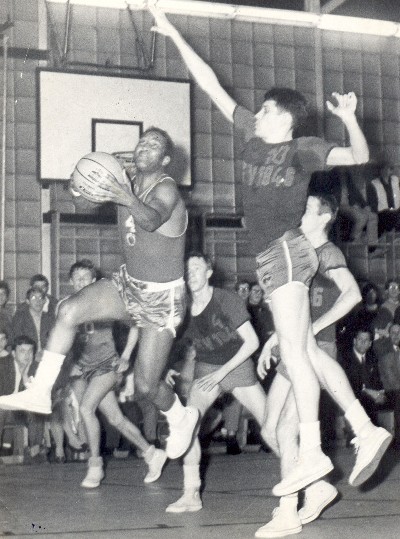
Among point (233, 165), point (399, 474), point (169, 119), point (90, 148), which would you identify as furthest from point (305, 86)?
point (399, 474)

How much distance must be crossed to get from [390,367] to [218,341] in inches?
191

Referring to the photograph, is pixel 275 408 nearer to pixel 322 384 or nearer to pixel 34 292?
pixel 322 384

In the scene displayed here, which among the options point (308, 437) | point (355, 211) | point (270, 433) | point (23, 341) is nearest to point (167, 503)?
point (270, 433)

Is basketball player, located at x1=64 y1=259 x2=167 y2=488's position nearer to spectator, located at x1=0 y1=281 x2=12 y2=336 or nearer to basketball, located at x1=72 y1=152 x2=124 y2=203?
spectator, located at x1=0 y1=281 x2=12 y2=336

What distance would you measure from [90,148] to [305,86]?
4152mm

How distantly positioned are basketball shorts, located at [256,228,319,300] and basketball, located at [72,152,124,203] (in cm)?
93

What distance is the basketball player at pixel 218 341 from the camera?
609 centimetres

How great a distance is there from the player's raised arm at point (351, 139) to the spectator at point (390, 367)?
619cm

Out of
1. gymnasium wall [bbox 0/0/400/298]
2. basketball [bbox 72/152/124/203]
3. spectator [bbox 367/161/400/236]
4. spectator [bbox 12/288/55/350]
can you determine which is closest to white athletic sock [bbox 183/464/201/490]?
basketball [bbox 72/152/124/203]

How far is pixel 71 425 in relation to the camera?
907 centimetres

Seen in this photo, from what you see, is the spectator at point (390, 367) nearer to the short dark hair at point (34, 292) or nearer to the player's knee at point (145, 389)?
the short dark hair at point (34, 292)

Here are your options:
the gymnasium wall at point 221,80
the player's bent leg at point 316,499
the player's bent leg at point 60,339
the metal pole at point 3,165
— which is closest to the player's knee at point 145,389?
the player's bent leg at point 60,339

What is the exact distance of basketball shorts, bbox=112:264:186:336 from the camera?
5.20m

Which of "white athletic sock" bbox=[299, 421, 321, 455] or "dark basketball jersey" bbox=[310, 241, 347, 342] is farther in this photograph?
"dark basketball jersey" bbox=[310, 241, 347, 342]
